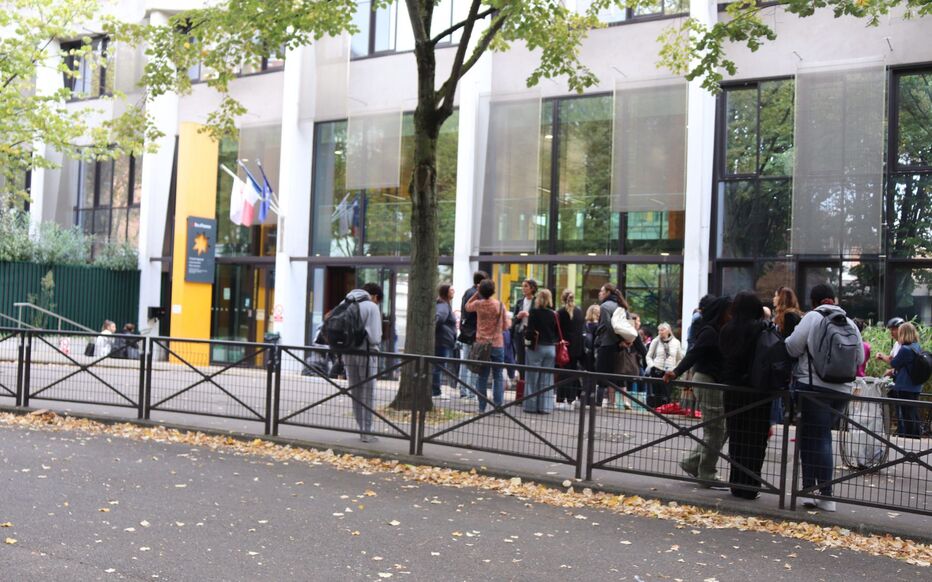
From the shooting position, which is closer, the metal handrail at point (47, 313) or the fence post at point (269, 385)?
the fence post at point (269, 385)

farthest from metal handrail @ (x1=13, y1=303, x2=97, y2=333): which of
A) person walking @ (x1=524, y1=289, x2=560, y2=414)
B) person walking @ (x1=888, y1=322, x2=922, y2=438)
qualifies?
person walking @ (x1=888, y1=322, x2=922, y2=438)

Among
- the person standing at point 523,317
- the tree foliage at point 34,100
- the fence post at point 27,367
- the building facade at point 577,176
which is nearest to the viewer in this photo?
the fence post at point 27,367

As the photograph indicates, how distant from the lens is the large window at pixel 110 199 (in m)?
28.2

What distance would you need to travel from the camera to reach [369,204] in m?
22.7

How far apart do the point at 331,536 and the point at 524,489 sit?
257 cm

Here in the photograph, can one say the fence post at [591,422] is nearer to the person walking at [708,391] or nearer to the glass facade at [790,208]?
the person walking at [708,391]

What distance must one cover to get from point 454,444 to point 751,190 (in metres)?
10.4

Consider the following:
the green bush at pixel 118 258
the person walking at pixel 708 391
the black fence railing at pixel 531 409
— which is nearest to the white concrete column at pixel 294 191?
the green bush at pixel 118 258

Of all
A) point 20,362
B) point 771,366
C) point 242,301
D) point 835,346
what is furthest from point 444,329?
point 242,301

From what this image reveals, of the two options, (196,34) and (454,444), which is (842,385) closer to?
(454,444)

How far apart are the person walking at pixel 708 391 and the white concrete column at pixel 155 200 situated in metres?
21.5

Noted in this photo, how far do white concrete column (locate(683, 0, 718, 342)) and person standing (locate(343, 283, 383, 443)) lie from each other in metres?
Answer: 8.68

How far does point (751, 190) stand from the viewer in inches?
695

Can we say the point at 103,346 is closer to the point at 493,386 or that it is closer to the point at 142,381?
the point at 142,381
